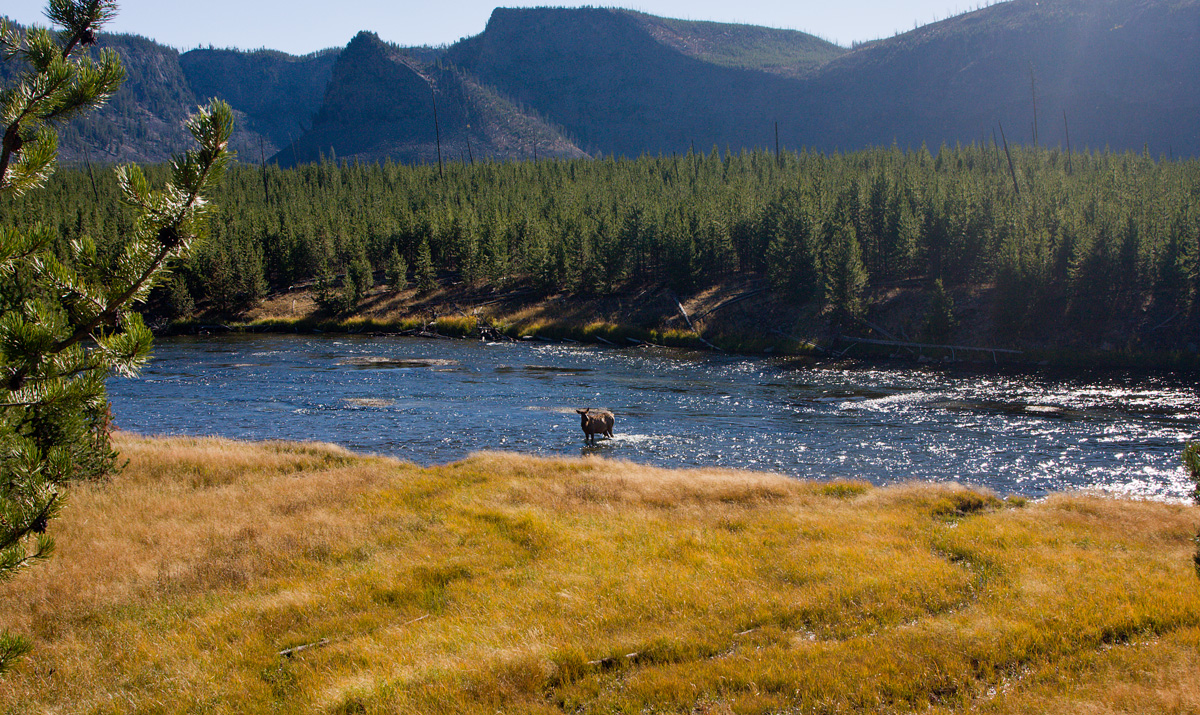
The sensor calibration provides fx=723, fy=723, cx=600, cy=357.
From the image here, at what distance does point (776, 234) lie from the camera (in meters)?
75.2

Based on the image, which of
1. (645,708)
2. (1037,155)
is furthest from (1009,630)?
(1037,155)

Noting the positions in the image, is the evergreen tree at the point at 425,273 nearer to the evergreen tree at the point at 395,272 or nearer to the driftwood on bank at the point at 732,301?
the evergreen tree at the point at 395,272

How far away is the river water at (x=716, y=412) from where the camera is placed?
98.6 ft

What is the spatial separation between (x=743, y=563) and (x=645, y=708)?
255 inches

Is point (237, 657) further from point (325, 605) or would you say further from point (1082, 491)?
point (1082, 491)

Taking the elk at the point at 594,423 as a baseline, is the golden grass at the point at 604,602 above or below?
above

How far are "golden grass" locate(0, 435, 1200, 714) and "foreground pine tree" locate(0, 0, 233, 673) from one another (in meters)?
7.31

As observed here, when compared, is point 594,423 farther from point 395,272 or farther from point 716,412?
point 395,272

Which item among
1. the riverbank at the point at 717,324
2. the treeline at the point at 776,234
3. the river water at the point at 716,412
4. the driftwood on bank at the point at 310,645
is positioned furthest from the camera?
the treeline at the point at 776,234

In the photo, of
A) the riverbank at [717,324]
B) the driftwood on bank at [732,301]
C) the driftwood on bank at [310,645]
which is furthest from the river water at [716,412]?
the driftwood on bank at [310,645]

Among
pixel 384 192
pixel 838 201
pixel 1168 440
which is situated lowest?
pixel 1168 440

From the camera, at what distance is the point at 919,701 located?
35.2 ft

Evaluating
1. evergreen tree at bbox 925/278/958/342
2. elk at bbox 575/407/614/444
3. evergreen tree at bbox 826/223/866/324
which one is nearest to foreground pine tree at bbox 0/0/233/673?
elk at bbox 575/407/614/444

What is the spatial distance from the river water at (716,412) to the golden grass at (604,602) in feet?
24.1
